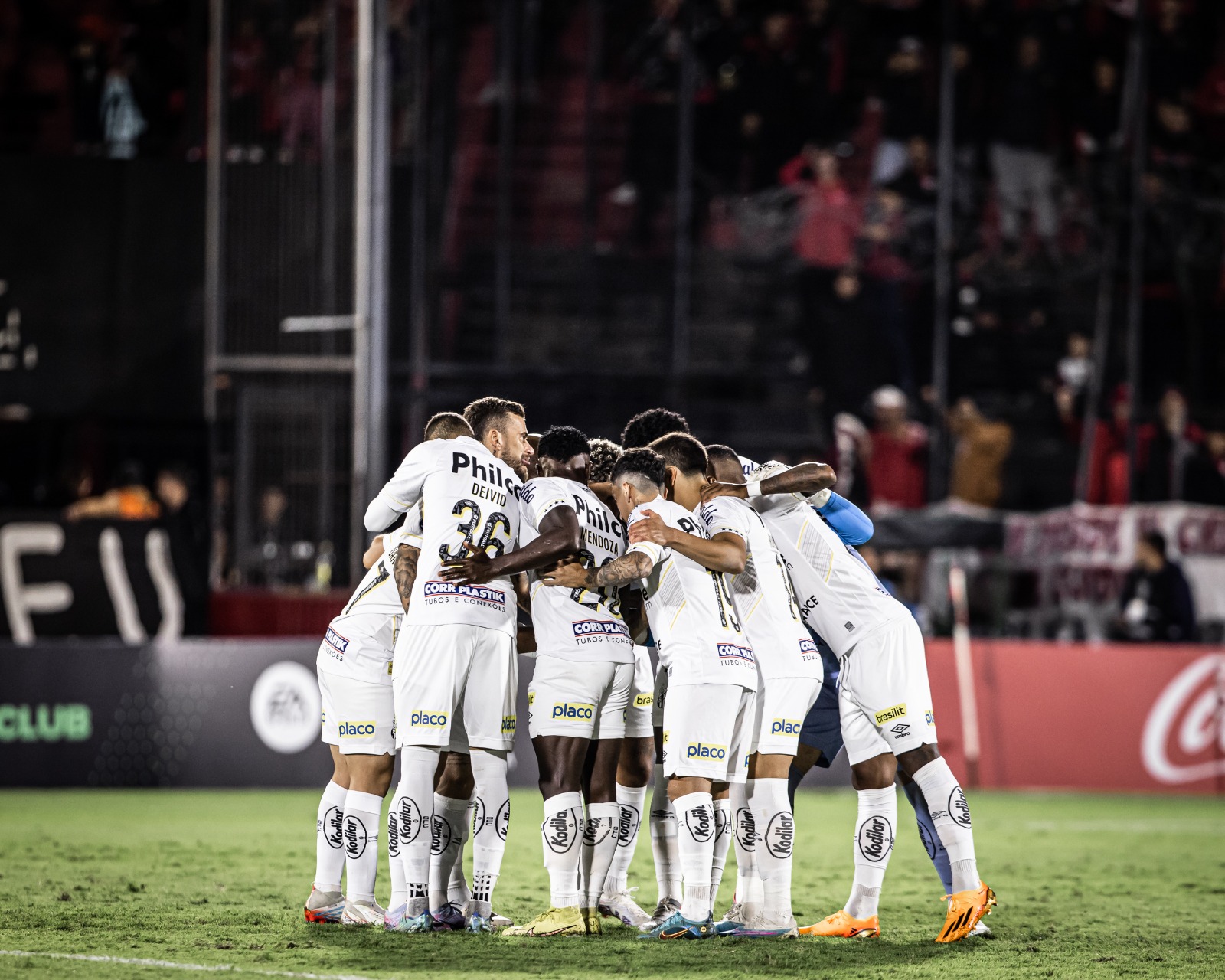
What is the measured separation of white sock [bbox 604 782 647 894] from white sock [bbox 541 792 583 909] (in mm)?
483

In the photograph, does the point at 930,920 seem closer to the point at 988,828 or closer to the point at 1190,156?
the point at 988,828

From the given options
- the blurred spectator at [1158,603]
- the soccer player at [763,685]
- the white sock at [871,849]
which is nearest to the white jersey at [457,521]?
the soccer player at [763,685]

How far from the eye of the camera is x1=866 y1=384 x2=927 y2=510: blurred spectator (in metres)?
20.2

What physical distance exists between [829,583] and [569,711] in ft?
4.84

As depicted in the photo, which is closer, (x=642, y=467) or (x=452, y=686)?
(x=452, y=686)

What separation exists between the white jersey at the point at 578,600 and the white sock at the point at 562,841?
653mm

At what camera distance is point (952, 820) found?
26.0 feet

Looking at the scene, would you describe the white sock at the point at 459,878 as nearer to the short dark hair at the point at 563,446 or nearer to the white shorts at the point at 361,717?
the white shorts at the point at 361,717

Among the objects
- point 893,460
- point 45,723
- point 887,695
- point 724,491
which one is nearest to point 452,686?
point 724,491

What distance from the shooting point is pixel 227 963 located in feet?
22.7

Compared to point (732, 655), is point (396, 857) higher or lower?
lower

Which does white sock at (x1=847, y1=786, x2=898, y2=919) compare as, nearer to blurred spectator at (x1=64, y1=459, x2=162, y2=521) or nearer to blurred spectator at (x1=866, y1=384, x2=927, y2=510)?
blurred spectator at (x1=64, y1=459, x2=162, y2=521)

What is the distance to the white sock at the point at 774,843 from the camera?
7797mm

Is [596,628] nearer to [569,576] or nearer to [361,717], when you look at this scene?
[569,576]
